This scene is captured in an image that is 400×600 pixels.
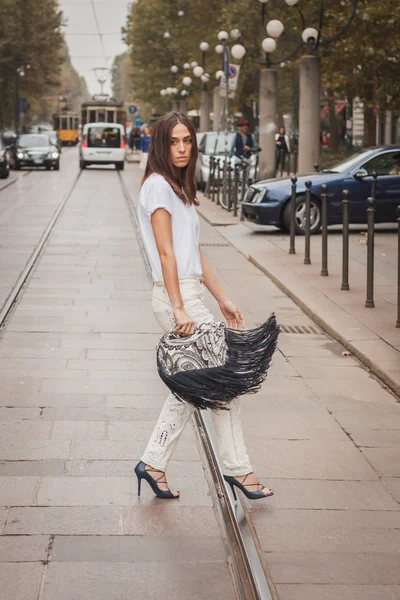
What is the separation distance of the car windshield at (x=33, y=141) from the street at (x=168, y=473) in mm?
37907

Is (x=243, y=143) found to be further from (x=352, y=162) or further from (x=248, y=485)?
(x=248, y=485)

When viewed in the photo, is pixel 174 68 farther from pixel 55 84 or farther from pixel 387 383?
pixel 387 383

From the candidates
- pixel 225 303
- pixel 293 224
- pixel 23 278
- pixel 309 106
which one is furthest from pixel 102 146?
pixel 225 303

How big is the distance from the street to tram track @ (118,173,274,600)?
36 millimetres

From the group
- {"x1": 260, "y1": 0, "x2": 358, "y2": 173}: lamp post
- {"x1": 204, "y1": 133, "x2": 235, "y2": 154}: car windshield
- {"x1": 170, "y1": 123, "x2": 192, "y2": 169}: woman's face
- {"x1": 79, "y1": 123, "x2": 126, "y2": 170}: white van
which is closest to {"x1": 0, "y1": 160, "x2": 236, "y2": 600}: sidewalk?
{"x1": 170, "y1": 123, "x2": 192, "y2": 169}: woman's face

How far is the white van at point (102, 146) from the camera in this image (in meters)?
49.4

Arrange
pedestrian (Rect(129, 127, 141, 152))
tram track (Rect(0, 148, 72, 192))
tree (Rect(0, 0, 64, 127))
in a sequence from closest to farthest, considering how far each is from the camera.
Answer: tram track (Rect(0, 148, 72, 192)), tree (Rect(0, 0, 64, 127)), pedestrian (Rect(129, 127, 141, 152))

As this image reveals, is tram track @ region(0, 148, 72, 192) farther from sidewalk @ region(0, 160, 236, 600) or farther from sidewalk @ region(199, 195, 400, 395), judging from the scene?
sidewalk @ region(0, 160, 236, 600)

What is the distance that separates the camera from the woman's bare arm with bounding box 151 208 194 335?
4.93 meters

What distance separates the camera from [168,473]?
5.69m

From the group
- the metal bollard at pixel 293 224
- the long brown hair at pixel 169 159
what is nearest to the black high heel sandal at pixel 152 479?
the long brown hair at pixel 169 159

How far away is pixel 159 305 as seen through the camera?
16.9 feet

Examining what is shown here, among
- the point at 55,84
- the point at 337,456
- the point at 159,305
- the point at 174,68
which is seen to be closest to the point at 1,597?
the point at 159,305

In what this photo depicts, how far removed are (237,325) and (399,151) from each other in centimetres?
1471
